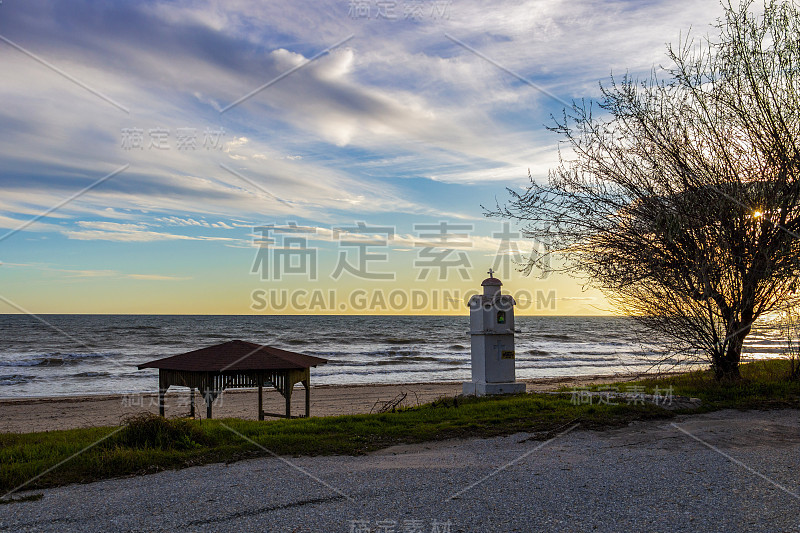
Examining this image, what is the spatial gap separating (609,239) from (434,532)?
8.67 meters

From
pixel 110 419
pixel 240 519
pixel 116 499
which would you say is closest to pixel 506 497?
pixel 240 519

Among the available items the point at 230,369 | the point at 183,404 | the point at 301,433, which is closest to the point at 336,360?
the point at 183,404

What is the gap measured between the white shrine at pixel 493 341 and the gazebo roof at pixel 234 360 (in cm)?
394

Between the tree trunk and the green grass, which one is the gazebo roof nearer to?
the green grass

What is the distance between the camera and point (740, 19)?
1037cm

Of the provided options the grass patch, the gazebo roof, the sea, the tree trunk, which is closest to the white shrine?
the grass patch

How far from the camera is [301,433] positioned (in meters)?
8.64

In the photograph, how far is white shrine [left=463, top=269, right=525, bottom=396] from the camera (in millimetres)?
13008

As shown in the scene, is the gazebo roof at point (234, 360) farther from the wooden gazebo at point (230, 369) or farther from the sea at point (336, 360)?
the sea at point (336, 360)

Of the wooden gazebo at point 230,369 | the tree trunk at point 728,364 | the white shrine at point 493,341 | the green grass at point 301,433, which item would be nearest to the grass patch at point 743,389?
the green grass at point 301,433

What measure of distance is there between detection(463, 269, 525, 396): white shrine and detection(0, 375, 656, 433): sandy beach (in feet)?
13.9

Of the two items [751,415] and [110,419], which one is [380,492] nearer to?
[751,415]

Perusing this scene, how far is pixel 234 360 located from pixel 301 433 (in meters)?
2.99

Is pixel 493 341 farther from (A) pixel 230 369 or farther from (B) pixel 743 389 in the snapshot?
(A) pixel 230 369
